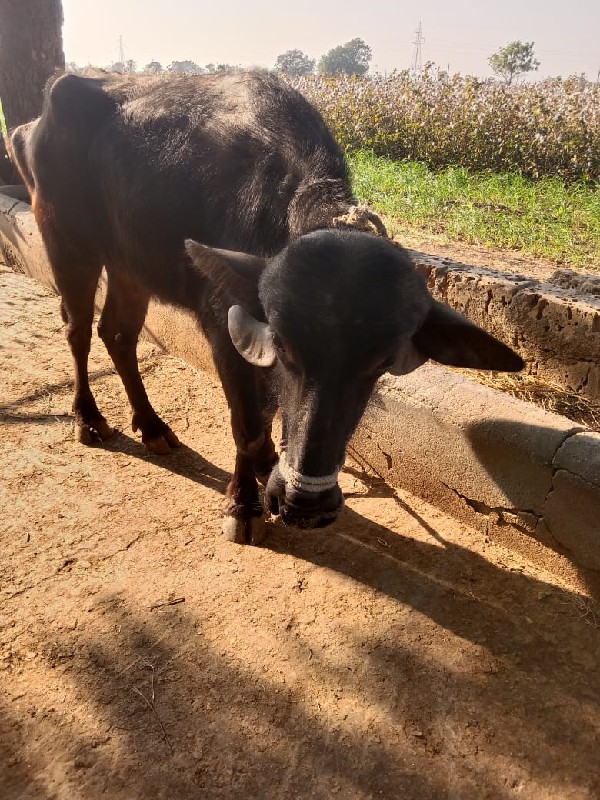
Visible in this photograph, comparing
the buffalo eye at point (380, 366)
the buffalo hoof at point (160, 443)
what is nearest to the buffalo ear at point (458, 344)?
the buffalo eye at point (380, 366)

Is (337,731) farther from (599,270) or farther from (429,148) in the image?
(429,148)

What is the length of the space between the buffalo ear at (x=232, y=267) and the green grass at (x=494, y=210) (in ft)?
13.8

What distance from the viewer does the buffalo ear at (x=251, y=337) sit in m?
2.09

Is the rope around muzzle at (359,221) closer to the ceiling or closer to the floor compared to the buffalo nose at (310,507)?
closer to the ceiling

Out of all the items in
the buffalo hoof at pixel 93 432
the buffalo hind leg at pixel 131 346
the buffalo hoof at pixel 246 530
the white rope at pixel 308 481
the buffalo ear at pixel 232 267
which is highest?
the buffalo ear at pixel 232 267

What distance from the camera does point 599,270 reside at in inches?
203

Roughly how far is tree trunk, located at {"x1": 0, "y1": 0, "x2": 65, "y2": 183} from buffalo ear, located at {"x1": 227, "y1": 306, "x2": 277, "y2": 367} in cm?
654

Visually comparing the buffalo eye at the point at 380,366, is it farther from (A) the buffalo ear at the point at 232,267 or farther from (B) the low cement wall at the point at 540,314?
(B) the low cement wall at the point at 540,314

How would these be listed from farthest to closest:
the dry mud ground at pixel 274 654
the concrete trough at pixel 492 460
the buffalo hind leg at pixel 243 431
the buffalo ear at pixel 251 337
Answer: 1. the buffalo hind leg at pixel 243 431
2. the concrete trough at pixel 492 460
3. the buffalo ear at pixel 251 337
4. the dry mud ground at pixel 274 654

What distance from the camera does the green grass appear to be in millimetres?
5918

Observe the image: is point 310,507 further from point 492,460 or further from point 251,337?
point 492,460

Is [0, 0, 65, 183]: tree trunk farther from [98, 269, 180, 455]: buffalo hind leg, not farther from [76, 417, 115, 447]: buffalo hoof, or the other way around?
[76, 417, 115, 447]: buffalo hoof

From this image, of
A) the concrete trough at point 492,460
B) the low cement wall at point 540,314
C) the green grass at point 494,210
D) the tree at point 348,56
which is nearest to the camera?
the concrete trough at point 492,460

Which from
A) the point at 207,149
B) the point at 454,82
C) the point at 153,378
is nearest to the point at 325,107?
the point at 454,82
